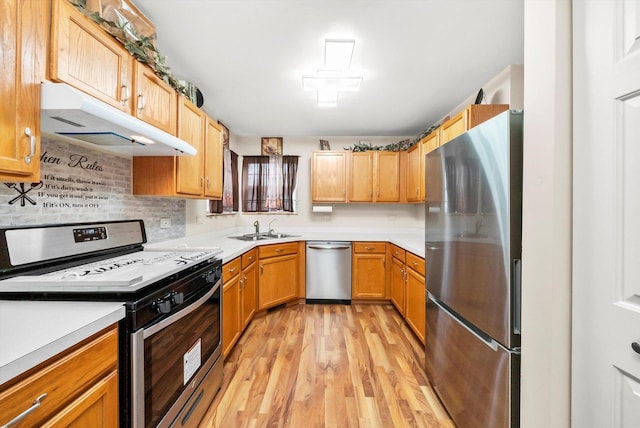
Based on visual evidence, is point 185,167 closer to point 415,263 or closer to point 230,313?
point 230,313

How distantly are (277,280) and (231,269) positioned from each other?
1086mm

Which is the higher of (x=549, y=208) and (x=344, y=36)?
(x=344, y=36)

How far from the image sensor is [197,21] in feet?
5.36

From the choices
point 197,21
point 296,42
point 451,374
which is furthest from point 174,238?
point 451,374

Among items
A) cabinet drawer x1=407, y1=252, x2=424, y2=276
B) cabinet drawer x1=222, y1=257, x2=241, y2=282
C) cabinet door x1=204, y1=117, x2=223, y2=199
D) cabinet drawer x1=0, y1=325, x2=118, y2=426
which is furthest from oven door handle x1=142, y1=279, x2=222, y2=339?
cabinet drawer x1=407, y1=252, x2=424, y2=276

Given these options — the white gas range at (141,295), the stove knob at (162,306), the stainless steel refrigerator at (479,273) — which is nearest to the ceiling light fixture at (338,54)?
the stainless steel refrigerator at (479,273)

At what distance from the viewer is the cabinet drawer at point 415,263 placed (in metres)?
2.29

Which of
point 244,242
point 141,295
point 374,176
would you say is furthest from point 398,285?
point 141,295

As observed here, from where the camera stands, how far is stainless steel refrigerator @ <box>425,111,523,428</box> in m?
1.10

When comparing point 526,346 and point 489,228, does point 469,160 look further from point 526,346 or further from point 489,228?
point 526,346

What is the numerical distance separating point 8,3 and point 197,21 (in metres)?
0.96

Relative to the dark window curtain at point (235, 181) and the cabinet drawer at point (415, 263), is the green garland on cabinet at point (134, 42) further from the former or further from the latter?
the cabinet drawer at point (415, 263)

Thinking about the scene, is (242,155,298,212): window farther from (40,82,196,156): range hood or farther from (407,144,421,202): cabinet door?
(40,82,196,156): range hood

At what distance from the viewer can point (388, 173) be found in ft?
12.3
